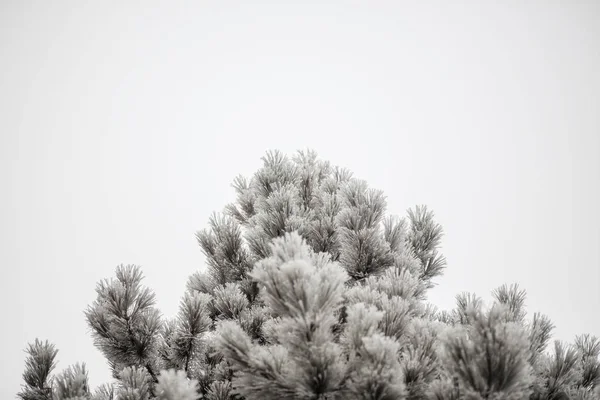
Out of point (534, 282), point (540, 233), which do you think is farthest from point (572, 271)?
point (540, 233)

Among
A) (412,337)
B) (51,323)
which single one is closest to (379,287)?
(412,337)

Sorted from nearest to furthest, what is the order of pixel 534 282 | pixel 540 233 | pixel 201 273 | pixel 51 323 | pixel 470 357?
1. pixel 470 357
2. pixel 201 273
3. pixel 51 323
4. pixel 534 282
5. pixel 540 233

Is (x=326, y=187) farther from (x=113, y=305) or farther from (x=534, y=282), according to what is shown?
(x=534, y=282)

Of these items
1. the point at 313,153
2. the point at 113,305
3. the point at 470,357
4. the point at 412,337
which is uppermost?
the point at 313,153

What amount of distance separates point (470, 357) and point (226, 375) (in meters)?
1.40

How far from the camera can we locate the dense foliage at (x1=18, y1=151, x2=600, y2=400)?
1449mm

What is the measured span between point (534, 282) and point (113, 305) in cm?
9283

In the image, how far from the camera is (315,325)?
58.1 inches

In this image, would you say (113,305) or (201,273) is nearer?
(113,305)

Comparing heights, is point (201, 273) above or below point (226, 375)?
above

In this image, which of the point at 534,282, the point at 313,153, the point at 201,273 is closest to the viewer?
the point at 201,273

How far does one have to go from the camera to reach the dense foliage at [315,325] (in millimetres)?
1449

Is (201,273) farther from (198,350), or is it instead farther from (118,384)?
(118,384)

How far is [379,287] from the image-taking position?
2.06 m
